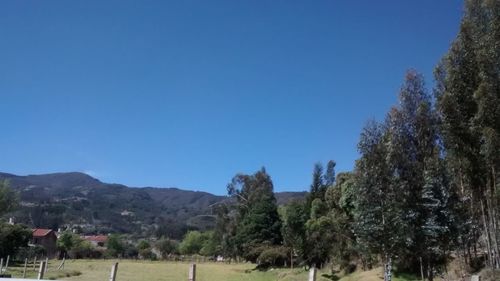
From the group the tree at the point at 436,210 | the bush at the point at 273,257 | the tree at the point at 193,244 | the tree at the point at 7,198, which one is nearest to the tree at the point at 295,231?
the bush at the point at 273,257

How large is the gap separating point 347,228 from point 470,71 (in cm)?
2327

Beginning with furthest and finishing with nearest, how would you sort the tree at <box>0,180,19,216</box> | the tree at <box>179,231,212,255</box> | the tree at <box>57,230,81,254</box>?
the tree at <box>179,231,212,255</box>, the tree at <box>57,230,81,254</box>, the tree at <box>0,180,19,216</box>

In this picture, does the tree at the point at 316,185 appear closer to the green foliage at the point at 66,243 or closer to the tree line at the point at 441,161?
the tree line at the point at 441,161

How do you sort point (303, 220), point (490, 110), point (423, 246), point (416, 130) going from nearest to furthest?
point (490, 110)
point (423, 246)
point (416, 130)
point (303, 220)

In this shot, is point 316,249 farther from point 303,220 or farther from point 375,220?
point 375,220

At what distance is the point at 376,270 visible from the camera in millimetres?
36781

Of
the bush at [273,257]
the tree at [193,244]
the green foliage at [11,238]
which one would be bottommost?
the bush at [273,257]

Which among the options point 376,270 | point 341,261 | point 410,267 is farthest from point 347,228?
point 410,267

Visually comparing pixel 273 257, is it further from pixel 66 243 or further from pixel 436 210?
pixel 66 243

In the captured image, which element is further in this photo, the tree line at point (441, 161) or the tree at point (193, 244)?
the tree at point (193, 244)

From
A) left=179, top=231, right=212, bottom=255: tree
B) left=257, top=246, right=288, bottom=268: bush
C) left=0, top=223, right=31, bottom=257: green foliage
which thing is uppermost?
left=179, top=231, right=212, bottom=255: tree

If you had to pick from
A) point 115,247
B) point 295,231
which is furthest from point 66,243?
point 295,231

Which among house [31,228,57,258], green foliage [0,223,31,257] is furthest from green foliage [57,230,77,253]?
green foliage [0,223,31,257]

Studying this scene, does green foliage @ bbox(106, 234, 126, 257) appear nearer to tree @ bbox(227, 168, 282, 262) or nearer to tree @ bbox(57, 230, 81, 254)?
tree @ bbox(57, 230, 81, 254)
